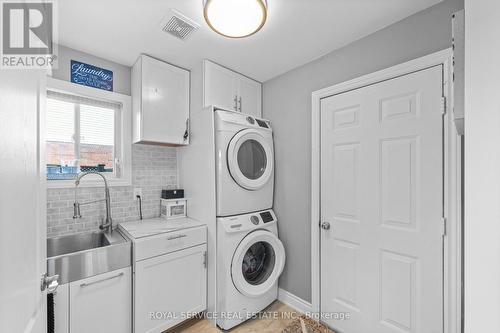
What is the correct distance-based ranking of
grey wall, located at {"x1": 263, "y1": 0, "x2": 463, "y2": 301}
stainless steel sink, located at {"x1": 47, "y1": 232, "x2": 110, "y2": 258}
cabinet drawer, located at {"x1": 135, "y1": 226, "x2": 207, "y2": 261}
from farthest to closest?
stainless steel sink, located at {"x1": 47, "y1": 232, "x2": 110, "y2": 258}, cabinet drawer, located at {"x1": 135, "y1": 226, "x2": 207, "y2": 261}, grey wall, located at {"x1": 263, "y1": 0, "x2": 463, "y2": 301}

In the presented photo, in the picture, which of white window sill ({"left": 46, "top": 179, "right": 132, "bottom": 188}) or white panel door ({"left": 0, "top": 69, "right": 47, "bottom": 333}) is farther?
white window sill ({"left": 46, "top": 179, "right": 132, "bottom": 188})

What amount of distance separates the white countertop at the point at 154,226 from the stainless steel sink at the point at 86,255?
77 mm

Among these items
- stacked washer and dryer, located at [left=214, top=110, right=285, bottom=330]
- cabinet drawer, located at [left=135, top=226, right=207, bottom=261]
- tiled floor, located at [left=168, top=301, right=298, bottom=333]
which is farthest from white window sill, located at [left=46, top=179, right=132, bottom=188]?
tiled floor, located at [left=168, top=301, right=298, bottom=333]

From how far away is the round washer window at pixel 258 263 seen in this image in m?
2.24

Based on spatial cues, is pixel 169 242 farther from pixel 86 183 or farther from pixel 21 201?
pixel 21 201

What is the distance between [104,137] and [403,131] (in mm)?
2586

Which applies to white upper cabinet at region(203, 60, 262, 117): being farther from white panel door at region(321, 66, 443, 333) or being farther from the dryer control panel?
the dryer control panel

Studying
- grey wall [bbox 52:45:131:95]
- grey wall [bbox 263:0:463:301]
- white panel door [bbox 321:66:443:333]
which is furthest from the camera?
grey wall [bbox 52:45:131:95]

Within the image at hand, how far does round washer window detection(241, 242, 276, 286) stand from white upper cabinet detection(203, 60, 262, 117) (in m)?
1.46

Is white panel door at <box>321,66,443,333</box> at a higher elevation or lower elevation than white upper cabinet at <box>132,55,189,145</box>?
lower

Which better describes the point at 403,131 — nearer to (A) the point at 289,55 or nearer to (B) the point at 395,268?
(B) the point at 395,268

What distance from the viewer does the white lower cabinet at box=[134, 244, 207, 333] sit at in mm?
1699

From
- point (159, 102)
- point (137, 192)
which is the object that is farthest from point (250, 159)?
point (137, 192)

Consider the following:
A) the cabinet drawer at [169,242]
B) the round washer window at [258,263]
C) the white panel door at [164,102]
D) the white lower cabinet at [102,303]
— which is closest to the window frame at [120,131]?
the white panel door at [164,102]
